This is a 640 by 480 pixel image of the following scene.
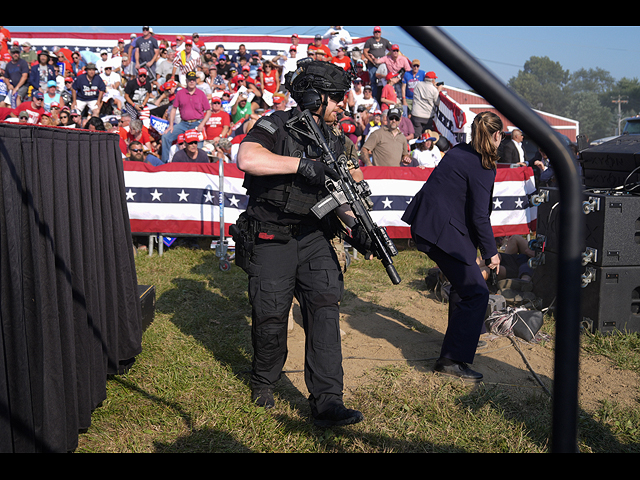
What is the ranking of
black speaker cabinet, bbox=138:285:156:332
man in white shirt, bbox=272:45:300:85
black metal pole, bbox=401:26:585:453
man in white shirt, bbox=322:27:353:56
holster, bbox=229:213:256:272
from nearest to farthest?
black metal pole, bbox=401:26:585:453 < holster, bbox=229:213:256:272 < black speaker cabinet, bbox=138:285:156:332 < man in white shirt, bbox=272:45:300:85 < man in white shirt, bbox=322:27:353:56

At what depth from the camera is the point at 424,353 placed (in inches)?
196

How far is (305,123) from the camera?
3584 mm

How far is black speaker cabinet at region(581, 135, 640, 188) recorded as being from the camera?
587 centimetres

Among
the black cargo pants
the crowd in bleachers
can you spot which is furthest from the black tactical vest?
the crowd in bleachers

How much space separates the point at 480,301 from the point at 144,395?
9.05 feet

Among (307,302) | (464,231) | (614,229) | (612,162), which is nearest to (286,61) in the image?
(612,162)

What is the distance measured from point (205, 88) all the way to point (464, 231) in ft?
37.2

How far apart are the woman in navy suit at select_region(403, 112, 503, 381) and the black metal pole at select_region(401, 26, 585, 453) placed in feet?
11.4

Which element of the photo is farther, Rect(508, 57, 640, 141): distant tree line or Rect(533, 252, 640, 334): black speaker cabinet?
Rect(508, 57, 640, 141): distant tree line

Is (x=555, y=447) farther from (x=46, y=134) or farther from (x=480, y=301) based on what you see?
(x=480, y=301)

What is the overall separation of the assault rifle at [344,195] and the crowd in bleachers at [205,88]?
7.13m

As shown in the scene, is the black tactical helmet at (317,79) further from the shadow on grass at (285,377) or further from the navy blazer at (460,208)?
the shadow on grass at (285,377)

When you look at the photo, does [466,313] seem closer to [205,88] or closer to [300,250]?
[300,250]

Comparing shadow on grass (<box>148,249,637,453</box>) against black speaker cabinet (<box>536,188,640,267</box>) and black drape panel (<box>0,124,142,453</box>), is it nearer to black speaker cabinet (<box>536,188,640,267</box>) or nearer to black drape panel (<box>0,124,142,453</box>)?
black drape panel (<box>0,124,142,453</box>)
